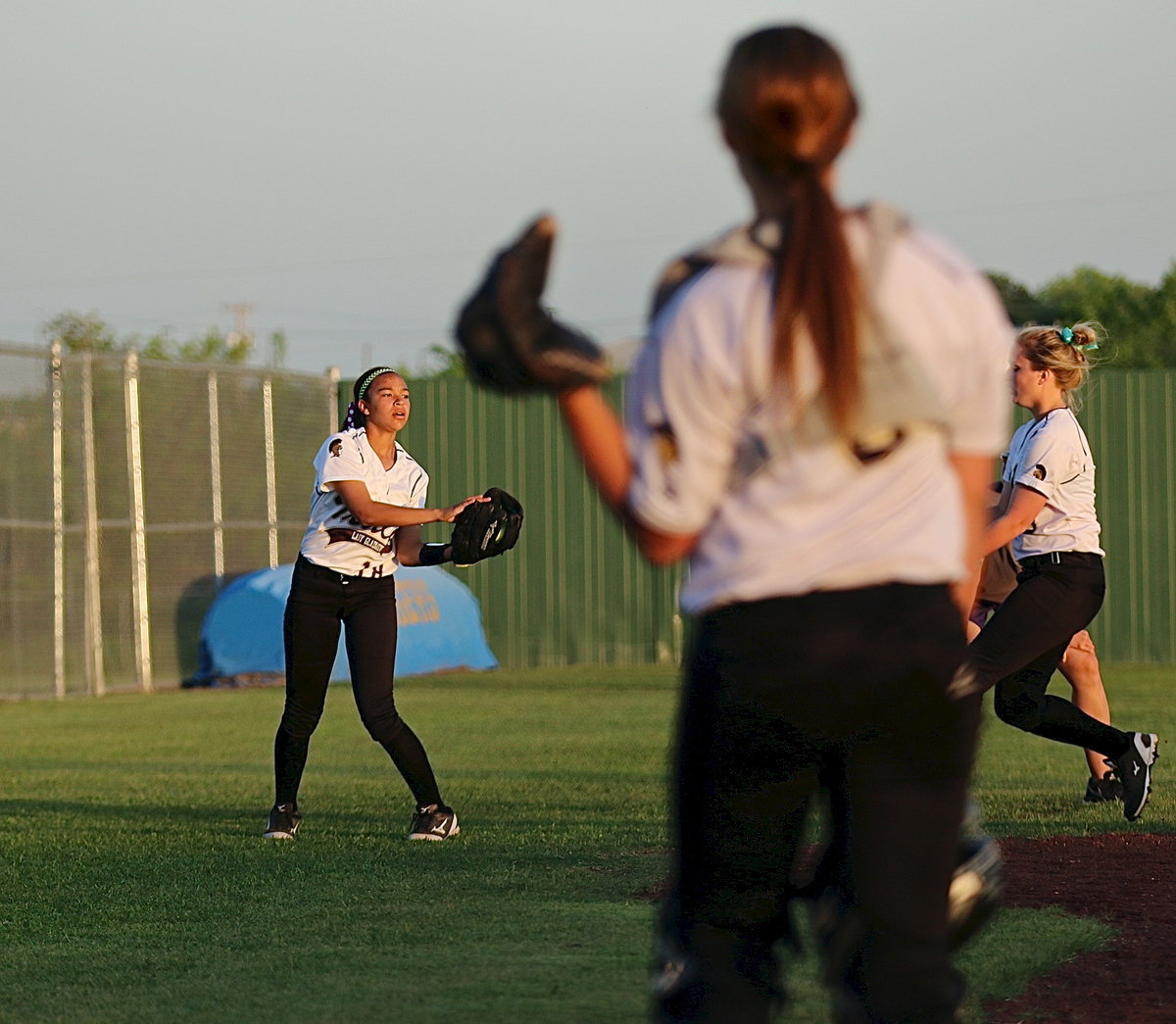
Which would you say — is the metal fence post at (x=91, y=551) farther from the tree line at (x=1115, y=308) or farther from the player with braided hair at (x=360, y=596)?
the tree line at (x=1115, y=308)

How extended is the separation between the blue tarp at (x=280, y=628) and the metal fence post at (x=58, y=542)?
165cm

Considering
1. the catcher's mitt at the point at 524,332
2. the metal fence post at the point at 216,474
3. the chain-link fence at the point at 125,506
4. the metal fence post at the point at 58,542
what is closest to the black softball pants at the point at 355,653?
→ the catcher's mitt at the point at 524,332

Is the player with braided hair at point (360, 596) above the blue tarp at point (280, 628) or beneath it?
above

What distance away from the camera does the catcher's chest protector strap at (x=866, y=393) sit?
2705 millimetres

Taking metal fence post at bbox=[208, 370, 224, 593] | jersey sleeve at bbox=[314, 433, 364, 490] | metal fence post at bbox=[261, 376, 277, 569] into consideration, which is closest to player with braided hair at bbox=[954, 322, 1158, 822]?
jersey sleeve at bbox=[314, 433, 364, 490]

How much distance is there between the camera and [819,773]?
2.90 meters

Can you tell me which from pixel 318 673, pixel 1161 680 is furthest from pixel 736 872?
pixel 1161 680

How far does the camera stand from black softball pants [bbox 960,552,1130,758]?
764 cm

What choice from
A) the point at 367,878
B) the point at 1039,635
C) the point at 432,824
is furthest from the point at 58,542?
the point at 1039,635

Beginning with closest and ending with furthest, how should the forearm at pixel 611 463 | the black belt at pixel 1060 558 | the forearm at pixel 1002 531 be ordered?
the forearm at pixel 611 463, the forearm at pixel 1002 531, the black belt at pixel 1060 558

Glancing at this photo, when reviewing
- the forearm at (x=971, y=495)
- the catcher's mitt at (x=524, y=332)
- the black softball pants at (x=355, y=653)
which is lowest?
the black softball pants at (x=355, y=653)

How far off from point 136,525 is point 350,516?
449 inches

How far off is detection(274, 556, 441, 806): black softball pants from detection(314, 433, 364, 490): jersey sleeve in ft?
1.33

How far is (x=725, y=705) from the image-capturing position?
2.77 metres
